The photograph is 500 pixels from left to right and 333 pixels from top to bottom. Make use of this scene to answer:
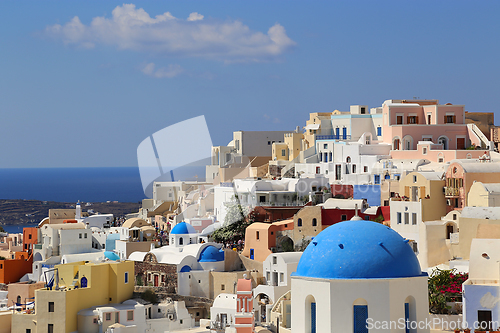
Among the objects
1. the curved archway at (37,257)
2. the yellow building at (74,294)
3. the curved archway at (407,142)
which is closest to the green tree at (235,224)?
the yellow building at (74,294)

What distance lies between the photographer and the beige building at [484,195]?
27.0 meters

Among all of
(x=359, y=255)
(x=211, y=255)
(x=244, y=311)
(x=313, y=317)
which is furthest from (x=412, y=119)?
(x=313, y=317)

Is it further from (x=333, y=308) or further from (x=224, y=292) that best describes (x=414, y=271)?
(x=224, y=292)

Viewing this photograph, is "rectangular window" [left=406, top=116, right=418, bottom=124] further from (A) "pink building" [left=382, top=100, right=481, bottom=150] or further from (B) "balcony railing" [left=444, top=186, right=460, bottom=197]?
(B) "balcony railing" [left=444, top=186, right=460, bottom=197]

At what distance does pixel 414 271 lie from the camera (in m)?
14.4

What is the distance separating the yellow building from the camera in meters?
27.7

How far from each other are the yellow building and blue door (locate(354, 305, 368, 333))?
16066mm

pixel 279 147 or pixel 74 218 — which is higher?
pixel 279 147

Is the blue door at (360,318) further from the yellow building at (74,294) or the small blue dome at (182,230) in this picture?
the small blue dome at (182,230)

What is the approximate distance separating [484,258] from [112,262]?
15.4 m

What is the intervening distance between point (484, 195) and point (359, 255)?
1443 centimetres

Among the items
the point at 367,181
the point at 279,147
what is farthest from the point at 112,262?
the point at 279,147

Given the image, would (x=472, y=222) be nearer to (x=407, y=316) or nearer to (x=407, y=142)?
(x=407, y=316)

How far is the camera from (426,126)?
127 feet
